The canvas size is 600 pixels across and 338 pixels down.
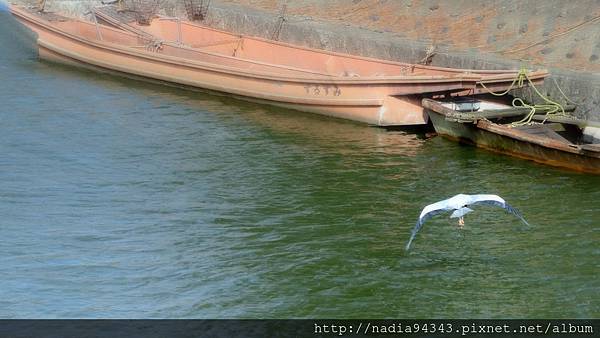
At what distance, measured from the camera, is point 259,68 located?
2052 cm

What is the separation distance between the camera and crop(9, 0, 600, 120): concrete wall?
62.4 feet

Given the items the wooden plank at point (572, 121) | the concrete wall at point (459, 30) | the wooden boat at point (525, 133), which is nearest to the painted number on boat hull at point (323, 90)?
the wooden boat at point (525, 133)

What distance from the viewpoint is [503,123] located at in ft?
58.3

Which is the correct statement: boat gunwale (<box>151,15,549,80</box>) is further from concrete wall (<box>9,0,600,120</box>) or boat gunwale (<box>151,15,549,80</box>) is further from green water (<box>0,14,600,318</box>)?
green water (<box>0,14,600,318</box>)

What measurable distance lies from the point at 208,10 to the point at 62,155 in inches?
354

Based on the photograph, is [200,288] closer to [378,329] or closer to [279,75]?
[378,329]

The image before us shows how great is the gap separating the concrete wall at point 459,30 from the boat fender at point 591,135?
1131 mm

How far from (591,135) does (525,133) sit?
3.35ft

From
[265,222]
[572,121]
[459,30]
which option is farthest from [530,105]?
[265,222]

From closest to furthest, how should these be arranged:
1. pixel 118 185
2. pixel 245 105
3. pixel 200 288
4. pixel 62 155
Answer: pixel 200 288 < pixel 118 185 < pixel 62 155 < pixel 245 105

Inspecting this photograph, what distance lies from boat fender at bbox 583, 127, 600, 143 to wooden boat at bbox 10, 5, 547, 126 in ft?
5.42

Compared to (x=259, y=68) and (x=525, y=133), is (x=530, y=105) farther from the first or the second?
(x=259, y=68)

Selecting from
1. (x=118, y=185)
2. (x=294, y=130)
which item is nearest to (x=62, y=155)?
(x=118, y=185)

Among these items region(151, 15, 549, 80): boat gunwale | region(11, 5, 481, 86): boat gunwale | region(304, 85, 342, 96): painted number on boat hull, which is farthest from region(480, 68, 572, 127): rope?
region(304, 85, 342, 96): painted number on boat hull
